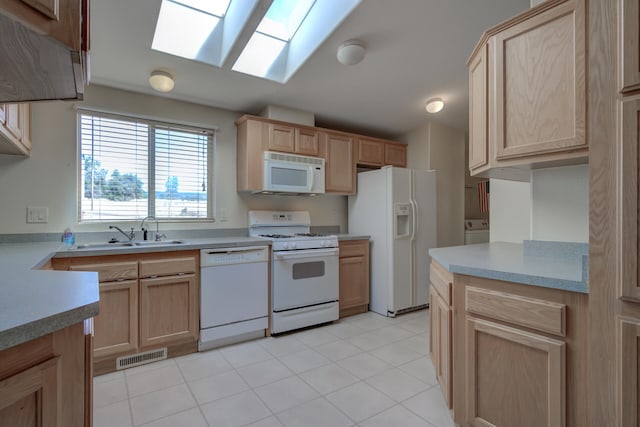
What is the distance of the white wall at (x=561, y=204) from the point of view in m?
1.68

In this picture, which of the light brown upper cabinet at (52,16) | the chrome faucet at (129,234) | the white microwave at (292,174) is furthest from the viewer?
the white microwave at (292,174)

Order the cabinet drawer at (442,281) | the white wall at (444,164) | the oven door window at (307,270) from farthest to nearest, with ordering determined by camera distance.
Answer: the white wall at (444,164)
the oven door window at (307,270)
the cabinet drawer at (442,281)

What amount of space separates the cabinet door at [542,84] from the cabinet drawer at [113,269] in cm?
249

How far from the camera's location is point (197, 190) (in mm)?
3137

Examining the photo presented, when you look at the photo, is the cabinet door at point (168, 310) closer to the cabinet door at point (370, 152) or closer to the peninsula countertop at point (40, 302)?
the peninsula countertop at point (40, 302)

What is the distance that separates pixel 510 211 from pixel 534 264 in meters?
1.31

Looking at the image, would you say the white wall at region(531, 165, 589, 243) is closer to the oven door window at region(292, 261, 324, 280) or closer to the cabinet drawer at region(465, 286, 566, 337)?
the cabinet drawer at region(465, 286, 566, 337)

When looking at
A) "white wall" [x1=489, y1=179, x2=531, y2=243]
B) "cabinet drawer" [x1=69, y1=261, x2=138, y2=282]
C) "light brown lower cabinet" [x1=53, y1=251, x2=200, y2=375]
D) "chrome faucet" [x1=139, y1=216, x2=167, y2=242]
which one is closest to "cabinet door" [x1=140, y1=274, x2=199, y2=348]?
"light brown lower cabinet" [x1=53, y1=251, x2=200, y2=375]

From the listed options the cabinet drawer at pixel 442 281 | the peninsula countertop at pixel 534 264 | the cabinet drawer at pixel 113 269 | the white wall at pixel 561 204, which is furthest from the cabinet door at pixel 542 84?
the cabinet drawer at pixel 113 269

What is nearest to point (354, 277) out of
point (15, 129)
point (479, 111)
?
point (479, 111)

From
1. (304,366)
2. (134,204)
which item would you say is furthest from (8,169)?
(304,366)

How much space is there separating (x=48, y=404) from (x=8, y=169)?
2421 millimetres

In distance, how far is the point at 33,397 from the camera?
2.36ft

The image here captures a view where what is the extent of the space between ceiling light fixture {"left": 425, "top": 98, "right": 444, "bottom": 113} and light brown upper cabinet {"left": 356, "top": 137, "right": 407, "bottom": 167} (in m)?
0.71
